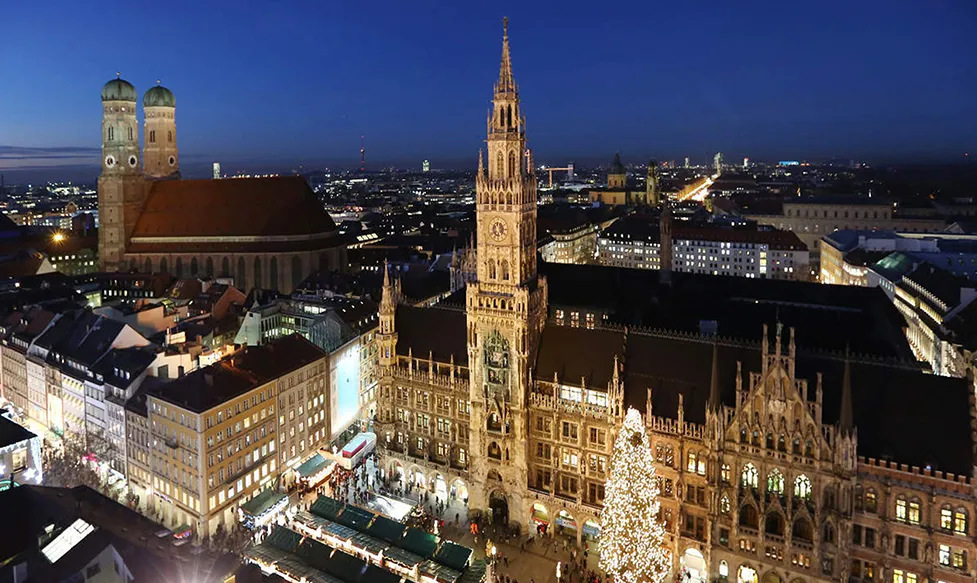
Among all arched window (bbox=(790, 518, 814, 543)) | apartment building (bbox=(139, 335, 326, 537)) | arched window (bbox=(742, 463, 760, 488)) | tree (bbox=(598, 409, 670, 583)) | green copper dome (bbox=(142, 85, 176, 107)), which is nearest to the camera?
tree (bbox=(598, 409, 670, 583))

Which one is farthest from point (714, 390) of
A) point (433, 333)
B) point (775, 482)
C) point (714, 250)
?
point (714, 250)

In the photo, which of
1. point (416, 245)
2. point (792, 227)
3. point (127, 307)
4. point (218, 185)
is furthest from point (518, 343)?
point (792, 227)

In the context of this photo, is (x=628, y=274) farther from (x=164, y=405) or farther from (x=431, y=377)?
(x=164, y=405)

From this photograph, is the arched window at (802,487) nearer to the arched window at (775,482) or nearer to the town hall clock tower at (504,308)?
the arched window at (775,482)

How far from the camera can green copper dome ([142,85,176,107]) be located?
143 m

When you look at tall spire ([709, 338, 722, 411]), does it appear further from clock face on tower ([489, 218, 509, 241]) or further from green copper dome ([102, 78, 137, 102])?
green copper dome ([102, 78, 137, 102])

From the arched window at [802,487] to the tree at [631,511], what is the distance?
945cm

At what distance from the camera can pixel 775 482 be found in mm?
46562

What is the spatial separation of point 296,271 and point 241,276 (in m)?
10.8

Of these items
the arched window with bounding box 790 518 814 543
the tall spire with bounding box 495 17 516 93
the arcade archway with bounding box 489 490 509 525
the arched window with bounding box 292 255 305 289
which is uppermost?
the tall spire with bounding box 495 17 516 93

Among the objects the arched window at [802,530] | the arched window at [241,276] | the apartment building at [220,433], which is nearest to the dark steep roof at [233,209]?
the arched window at [241,276]

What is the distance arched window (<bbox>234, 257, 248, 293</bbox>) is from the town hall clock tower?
83.2 meters

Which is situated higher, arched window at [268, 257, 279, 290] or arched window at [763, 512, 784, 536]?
arched window at [268, 257, 279, 290]

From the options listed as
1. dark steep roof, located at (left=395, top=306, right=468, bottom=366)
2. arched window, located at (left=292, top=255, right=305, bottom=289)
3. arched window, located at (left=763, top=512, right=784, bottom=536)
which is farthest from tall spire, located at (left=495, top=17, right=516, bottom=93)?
arched window, located at (left=292, top=255, right=305, bottom=289)
